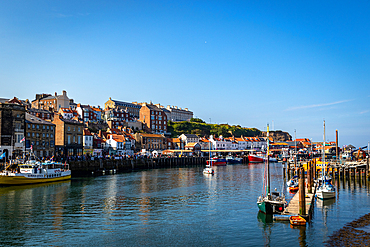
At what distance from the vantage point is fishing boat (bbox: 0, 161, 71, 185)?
4881cm

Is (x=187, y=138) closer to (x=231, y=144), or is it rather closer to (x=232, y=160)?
(x=232, y=160)

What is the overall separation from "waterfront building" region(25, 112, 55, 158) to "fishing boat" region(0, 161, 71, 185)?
1424 cm

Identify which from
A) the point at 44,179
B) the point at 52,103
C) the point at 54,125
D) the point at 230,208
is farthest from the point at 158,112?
the point at 230,208

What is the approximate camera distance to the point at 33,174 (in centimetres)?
5222

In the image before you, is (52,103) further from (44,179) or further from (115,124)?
(44,179)

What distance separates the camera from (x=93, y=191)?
147 feet

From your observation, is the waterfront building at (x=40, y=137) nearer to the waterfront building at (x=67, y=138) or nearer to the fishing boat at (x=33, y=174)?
the waterfront building at (x=67, y=138)

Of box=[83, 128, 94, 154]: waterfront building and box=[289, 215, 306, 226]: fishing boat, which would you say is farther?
box=[83, 128, 94, 154]: waterfront building

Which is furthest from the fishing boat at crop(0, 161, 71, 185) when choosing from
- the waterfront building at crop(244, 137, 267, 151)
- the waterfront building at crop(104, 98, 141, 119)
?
the waterfront building at crop(244, 137, 267, 151)

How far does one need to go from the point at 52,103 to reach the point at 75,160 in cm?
6454

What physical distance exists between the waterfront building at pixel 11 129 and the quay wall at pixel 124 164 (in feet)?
36.2

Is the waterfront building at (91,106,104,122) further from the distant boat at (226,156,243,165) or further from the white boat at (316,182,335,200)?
the white boat at (316,182,335,200)

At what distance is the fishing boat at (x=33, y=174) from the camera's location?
4881 centimetres

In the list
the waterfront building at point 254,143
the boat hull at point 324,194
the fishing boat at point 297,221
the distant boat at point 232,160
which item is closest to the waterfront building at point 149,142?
the distant boat at point 232,160
